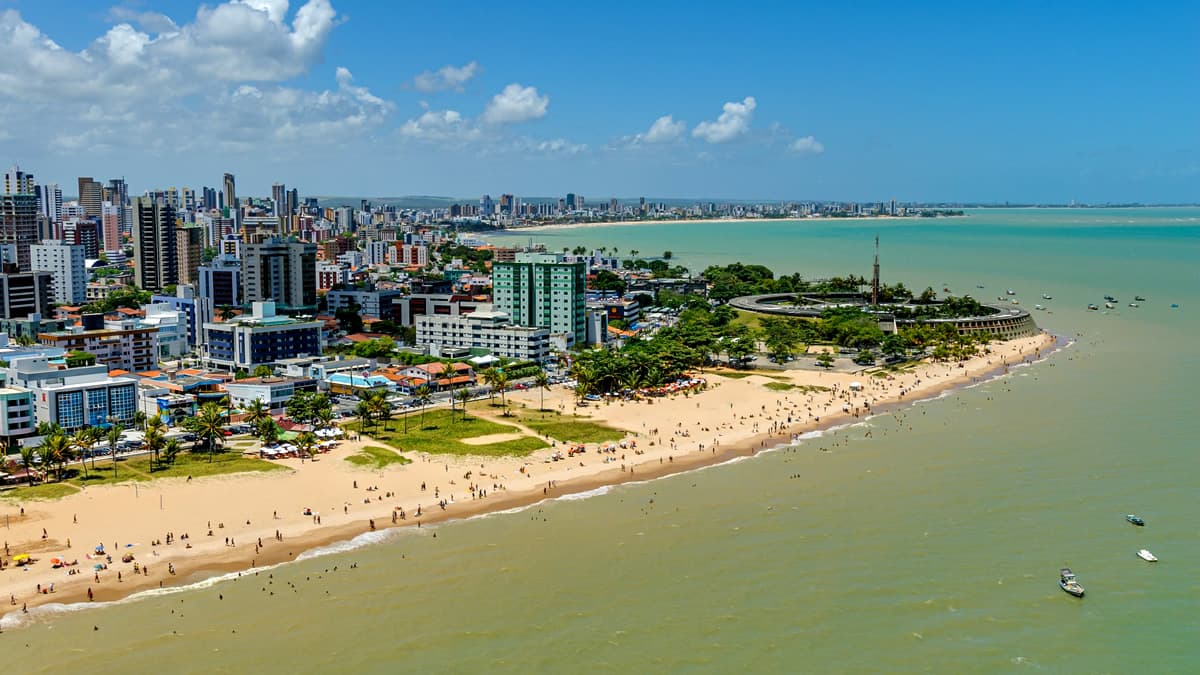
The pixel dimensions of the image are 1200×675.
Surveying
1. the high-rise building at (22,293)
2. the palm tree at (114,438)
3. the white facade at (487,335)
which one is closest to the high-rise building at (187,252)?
the high-rise building at (22,293)

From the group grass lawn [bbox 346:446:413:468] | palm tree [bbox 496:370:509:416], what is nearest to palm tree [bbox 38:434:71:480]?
grass lawn [bbox 346:446:413:468]

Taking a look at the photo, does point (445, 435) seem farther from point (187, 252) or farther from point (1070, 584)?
point (187, 252)

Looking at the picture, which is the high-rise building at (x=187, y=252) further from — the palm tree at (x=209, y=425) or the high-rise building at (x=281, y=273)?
the palm tree at (x=209, y=425)

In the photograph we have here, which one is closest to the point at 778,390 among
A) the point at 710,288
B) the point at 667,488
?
the point at 667,488

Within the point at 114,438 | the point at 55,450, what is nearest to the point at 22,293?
the point at 114,438

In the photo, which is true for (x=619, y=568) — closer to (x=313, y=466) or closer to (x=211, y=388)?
(x=313, y=466)
